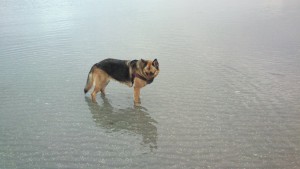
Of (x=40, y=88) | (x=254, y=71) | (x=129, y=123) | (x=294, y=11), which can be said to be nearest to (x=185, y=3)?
(x=294, y=11)

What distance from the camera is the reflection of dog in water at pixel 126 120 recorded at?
5.73 metres

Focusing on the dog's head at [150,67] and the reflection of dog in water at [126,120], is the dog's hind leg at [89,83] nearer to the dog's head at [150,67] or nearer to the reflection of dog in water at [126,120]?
the reflection of dog in water at [126,120]

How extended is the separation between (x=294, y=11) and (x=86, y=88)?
1024 centimetres

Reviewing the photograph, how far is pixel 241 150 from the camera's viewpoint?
508cm

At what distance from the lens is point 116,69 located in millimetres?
6953

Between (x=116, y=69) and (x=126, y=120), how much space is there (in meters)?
1.14

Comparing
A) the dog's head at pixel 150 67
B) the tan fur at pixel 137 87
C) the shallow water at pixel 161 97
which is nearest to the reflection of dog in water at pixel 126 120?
the shallow water at pixel 161 97

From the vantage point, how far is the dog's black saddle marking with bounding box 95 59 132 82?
6.92m

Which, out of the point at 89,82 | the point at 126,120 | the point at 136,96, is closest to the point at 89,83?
the point at 89,82

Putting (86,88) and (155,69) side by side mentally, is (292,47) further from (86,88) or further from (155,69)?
(86,88)

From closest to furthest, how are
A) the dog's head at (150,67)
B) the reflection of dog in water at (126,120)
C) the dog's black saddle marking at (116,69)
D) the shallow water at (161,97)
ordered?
1. the shallow water at (161,97)
2. the reflection of dog in water at (126,120)
3. the dog's head at (150,67)
4. the dog's black saddle marking at (116,69)

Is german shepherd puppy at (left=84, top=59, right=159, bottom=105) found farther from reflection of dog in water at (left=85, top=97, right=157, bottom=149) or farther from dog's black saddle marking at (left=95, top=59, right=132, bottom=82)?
reflection of dog in water at (left=85, top=97, right=157, bottom=149)

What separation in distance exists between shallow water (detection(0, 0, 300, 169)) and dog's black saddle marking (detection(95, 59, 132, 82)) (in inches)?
17.3

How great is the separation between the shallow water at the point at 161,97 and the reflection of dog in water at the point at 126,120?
0.6 inches
